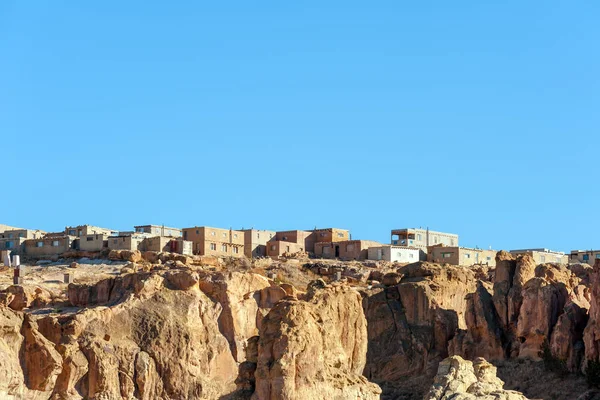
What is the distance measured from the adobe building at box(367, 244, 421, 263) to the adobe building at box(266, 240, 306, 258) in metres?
5.71

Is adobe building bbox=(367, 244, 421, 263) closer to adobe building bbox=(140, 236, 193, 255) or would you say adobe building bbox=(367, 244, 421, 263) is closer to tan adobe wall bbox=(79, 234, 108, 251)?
adobe building bbox=(140, 236, 193, 255)

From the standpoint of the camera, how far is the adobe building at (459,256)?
122 meters

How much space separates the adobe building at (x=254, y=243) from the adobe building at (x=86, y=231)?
395 inches

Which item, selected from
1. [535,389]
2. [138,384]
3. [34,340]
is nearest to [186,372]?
[138,384]

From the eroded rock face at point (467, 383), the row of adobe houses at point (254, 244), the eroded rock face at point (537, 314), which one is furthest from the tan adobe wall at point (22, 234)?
the eroded rock face at point (467, 383)

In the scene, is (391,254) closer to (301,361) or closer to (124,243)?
(124,243)

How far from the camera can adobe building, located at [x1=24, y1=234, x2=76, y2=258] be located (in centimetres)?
11406

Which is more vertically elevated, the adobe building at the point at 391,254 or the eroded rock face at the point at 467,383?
the adobe building at the point at 391,254

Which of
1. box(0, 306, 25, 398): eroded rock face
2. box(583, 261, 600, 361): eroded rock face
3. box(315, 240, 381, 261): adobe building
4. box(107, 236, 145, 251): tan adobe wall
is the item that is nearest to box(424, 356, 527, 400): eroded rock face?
box(583, 261, 600, 361): eroded rock face

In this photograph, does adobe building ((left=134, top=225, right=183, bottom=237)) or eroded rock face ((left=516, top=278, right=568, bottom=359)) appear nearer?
eroded rock face ((left=516, top=278, right=568, bottom=359))

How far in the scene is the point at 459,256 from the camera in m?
122

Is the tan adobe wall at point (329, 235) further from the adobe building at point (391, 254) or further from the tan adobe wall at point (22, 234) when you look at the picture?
the tan adobe wall at point (22, 234)

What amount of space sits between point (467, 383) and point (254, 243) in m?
58.2

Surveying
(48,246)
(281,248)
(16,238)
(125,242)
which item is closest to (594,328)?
(125,242)
